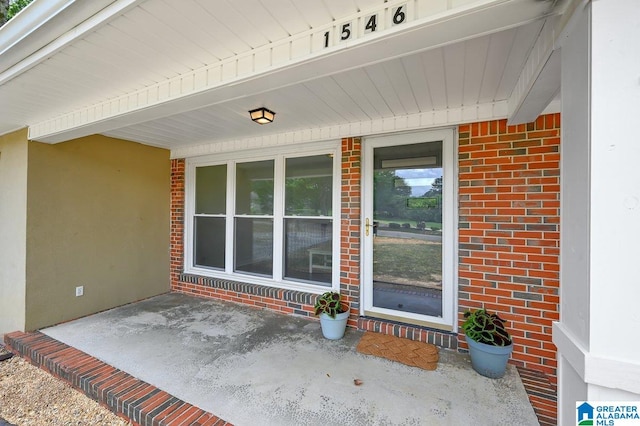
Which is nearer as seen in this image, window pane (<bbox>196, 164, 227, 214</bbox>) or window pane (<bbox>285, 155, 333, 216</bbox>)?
window pane (<bbox>285, 155, 333, 216</bbox>)

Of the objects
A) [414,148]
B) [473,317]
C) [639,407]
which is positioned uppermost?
[414,148]

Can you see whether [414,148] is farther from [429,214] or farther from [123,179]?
[123,179]

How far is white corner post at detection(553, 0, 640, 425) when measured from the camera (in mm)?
937

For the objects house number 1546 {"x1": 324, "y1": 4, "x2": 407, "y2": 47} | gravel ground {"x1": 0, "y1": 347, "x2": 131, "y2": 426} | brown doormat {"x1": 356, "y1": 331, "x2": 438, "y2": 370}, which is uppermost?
house number 1546 {"x1": 324, "y1": 4, "x2": 407, "y2": 47}

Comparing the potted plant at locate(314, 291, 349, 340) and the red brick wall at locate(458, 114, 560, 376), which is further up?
the red brick wall at locate(458, 114, 560, 376)

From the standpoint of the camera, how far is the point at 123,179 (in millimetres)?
4133

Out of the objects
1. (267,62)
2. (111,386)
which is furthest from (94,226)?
(267,62)

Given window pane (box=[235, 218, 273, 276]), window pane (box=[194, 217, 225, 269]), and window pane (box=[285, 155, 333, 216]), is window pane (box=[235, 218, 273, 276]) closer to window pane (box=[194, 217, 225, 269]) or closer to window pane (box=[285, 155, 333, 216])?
window pane (box=[194, 217, 225, 269])

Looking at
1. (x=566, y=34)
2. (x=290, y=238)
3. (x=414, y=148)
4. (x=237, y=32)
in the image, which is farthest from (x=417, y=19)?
(x=290, y=238)

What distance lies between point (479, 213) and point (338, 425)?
7.45 feet

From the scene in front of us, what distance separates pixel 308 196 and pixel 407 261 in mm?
1562

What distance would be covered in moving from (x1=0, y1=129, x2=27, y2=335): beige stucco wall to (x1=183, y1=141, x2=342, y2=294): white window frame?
194 cm

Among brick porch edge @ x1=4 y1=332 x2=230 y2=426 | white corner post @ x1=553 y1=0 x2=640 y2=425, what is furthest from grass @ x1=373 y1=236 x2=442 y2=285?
brick porch edge @ x1=4 y1=332 x2=230 y2=426

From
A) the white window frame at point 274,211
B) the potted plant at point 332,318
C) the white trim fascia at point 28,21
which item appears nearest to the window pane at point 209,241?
the white window frame at point 274,211
